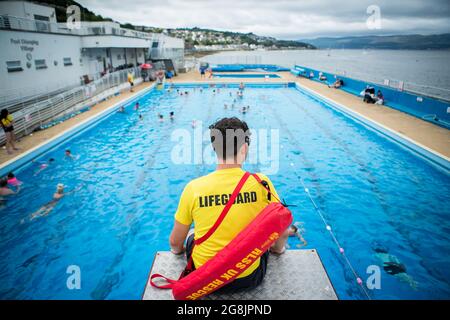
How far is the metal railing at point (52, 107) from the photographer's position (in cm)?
1149

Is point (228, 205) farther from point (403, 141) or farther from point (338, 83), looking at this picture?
point (338, 83)

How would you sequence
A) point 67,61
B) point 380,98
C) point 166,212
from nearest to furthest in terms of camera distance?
point 166,212 → point 380,98 → point 67,61

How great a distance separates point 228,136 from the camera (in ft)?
7.14

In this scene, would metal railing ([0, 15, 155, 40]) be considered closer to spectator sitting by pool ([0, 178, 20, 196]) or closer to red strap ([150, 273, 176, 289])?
spectator sitting by pool ([0, 178, 20, 196])

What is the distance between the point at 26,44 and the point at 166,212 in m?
15.6

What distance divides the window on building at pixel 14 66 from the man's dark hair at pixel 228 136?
1750 centimetres

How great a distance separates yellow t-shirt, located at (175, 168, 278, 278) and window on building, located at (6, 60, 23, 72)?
17.5 metres

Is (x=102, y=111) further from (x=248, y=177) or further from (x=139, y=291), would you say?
(x=248, y=177)

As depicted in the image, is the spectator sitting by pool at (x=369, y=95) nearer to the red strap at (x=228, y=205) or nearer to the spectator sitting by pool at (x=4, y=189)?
the red strap at (x=228, y=205)

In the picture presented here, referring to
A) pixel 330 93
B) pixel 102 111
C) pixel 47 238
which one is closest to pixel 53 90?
pixel 102 111

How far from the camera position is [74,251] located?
18.5ft

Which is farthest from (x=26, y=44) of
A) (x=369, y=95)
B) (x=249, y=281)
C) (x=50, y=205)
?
(x=369, y=95)

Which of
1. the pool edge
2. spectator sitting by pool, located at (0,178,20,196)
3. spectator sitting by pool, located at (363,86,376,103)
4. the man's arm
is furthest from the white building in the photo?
spectator sitting by pool, located at (363,86,376,103)
